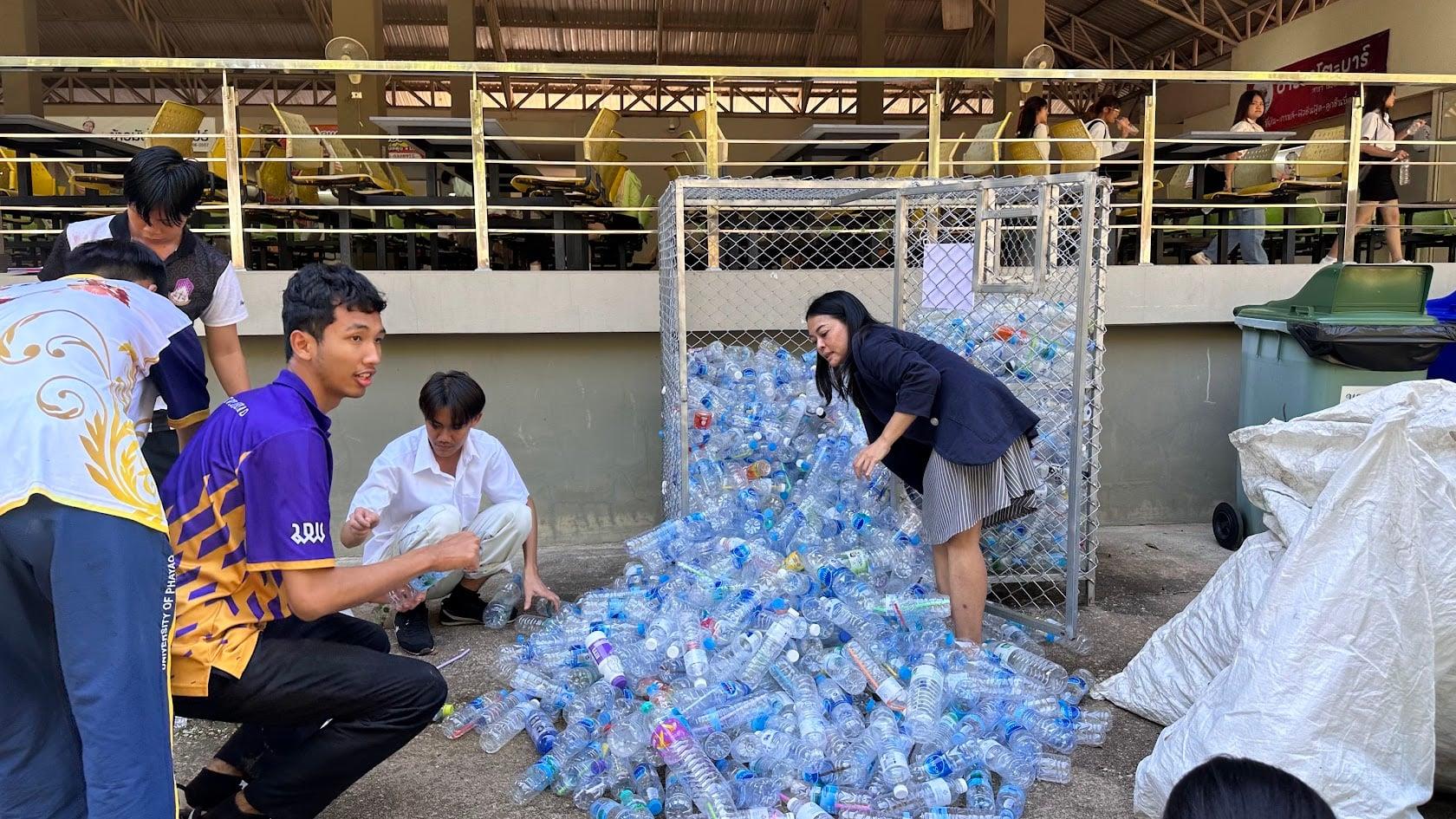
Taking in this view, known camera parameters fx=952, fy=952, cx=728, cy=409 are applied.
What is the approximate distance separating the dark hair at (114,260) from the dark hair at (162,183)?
0.52m

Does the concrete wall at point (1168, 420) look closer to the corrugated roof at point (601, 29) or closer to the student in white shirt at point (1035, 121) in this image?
the student in white shirt at point (1035, 121)

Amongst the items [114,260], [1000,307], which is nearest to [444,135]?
[1000,307]

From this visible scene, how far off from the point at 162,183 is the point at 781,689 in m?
2.40

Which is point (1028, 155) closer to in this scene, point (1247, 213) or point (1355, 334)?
point (1247, 213)

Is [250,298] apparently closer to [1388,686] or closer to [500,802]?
[500,802]

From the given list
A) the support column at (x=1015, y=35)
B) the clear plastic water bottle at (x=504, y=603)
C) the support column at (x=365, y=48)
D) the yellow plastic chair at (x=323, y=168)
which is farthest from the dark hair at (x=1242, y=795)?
the support column at (x=1015, y=35)

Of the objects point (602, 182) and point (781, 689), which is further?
point (602, 182)

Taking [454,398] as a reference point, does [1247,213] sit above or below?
above

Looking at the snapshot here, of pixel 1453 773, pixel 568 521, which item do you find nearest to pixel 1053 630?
pixel 1453 773

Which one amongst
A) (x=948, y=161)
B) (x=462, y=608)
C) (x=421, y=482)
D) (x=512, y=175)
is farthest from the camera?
(x=512, y=175)

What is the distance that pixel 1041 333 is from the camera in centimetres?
420

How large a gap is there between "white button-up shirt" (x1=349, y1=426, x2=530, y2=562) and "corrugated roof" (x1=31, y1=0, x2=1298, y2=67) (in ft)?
41.2

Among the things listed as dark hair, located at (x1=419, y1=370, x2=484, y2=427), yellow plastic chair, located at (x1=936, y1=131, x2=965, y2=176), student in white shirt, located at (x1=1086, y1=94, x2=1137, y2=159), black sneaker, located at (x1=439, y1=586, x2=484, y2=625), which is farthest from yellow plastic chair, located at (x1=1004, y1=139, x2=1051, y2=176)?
black sneaker, located at (x1=439, y1=586, x2=484, y2=625)

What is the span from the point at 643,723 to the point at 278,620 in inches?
41.6
